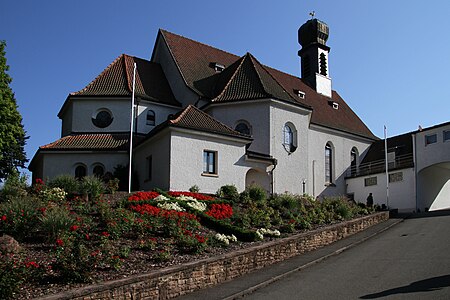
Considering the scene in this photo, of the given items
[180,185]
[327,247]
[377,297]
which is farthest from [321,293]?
[180,185]

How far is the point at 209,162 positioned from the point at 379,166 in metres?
18.7

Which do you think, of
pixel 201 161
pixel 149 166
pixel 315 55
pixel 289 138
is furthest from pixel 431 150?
pixel 149 166

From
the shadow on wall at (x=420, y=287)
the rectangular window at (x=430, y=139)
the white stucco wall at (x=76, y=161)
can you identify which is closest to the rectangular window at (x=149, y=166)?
the white stucco wall at (x=76, y=161)

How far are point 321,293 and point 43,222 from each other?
24.3 ft

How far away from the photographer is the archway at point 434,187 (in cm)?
3553

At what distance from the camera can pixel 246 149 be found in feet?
94.9

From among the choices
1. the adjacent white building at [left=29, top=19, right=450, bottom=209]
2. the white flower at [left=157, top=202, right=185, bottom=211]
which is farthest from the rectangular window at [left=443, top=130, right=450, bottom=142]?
the white flower at [left=157, top=202, right=185, bottom=211]

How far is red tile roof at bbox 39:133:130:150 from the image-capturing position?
98.2 ft

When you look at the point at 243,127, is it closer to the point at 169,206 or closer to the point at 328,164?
the point at 328,164

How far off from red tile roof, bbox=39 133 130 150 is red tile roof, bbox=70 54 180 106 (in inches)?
113

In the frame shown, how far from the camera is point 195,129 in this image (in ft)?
86.3

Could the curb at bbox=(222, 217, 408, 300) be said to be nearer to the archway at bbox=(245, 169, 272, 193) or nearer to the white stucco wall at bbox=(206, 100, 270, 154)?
the archway at bbox=(245, 169, 272, 193)

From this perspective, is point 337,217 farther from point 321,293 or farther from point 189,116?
point 321,293

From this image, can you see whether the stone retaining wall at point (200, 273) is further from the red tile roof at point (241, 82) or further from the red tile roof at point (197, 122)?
the red tile roof at point (241, 82)
